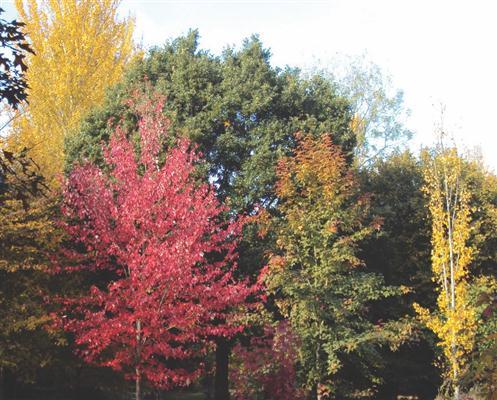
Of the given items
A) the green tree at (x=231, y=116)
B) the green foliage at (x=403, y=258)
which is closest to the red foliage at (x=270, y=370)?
the green tree at (x=231, y=116)

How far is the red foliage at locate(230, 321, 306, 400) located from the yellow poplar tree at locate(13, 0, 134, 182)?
463 inches

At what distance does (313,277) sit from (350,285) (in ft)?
3.30

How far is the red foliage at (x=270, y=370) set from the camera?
15633 mm

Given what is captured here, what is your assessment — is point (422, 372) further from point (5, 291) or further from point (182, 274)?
point (5, 291)

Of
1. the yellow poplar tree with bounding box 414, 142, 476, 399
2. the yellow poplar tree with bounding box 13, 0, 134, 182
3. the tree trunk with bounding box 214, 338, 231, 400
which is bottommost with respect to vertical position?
the tree trunk with bounding box 214, 338, 231, 400

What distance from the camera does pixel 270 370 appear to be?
16.1 metres

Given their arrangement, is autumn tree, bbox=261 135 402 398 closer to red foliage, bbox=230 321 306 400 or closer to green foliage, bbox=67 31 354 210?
red foliage, bbox=230 321 306 400

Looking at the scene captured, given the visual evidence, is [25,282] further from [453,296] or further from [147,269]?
[453,296]

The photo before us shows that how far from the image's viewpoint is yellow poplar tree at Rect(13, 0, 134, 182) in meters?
24.6

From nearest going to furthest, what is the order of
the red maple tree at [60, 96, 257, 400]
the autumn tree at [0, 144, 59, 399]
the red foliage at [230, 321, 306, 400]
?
the red maple tree at [60, 96, 257, 400] < the autumn tree at [0, 144, 59, 399] < the red foliage at [230, 321, 306, 400]

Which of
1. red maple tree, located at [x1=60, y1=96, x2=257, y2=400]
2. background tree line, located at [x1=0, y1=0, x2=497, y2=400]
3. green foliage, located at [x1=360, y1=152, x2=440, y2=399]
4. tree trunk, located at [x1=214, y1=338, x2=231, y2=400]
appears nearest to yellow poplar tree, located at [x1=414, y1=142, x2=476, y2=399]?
background tree line, located at [x1=0, y1=0, x2=497, y2=400]

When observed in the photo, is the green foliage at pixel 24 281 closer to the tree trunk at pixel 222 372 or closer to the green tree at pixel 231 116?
the green tree at pixel 231 116

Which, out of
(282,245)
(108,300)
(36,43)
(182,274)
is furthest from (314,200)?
(36,43)

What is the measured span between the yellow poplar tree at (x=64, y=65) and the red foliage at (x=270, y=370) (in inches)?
463
